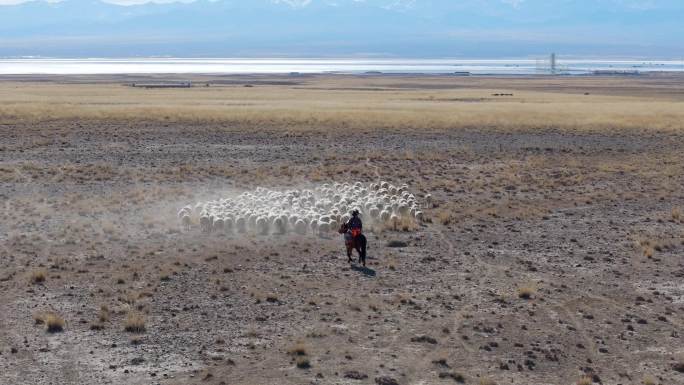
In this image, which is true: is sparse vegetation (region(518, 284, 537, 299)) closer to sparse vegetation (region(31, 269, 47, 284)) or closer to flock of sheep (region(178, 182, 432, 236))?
flock of sheep (region(178, 182, 432, 236))

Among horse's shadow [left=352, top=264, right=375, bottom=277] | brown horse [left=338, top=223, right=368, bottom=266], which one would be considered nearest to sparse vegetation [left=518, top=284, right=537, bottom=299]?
horse's shadow [left=352, top=264, right=375, bottom=277]

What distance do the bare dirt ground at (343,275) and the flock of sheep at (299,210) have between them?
67cm

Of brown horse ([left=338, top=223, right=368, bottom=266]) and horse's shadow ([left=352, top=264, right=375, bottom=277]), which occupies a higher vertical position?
brown horse ([left=338, top=223, right=368, bottom=266])

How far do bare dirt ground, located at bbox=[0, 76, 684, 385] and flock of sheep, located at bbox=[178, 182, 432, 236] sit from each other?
675 millimetres

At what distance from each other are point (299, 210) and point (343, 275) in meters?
6.13

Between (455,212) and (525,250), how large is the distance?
5.03 m

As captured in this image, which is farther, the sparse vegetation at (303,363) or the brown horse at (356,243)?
the brown horse at (356,243)

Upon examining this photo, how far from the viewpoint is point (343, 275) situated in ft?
62.4

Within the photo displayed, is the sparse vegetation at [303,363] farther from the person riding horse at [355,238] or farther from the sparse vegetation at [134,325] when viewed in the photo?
the person riding horse at [355,238]

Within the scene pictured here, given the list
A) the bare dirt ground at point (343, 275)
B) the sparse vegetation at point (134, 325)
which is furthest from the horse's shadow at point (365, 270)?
the sparse vegetation at point (134, 325)

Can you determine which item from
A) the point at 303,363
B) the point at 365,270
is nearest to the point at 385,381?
the point at 303,363

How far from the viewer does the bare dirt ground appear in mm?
13852

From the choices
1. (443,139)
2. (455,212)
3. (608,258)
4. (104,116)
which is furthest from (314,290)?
(104,116)

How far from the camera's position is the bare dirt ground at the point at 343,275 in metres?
13.9
